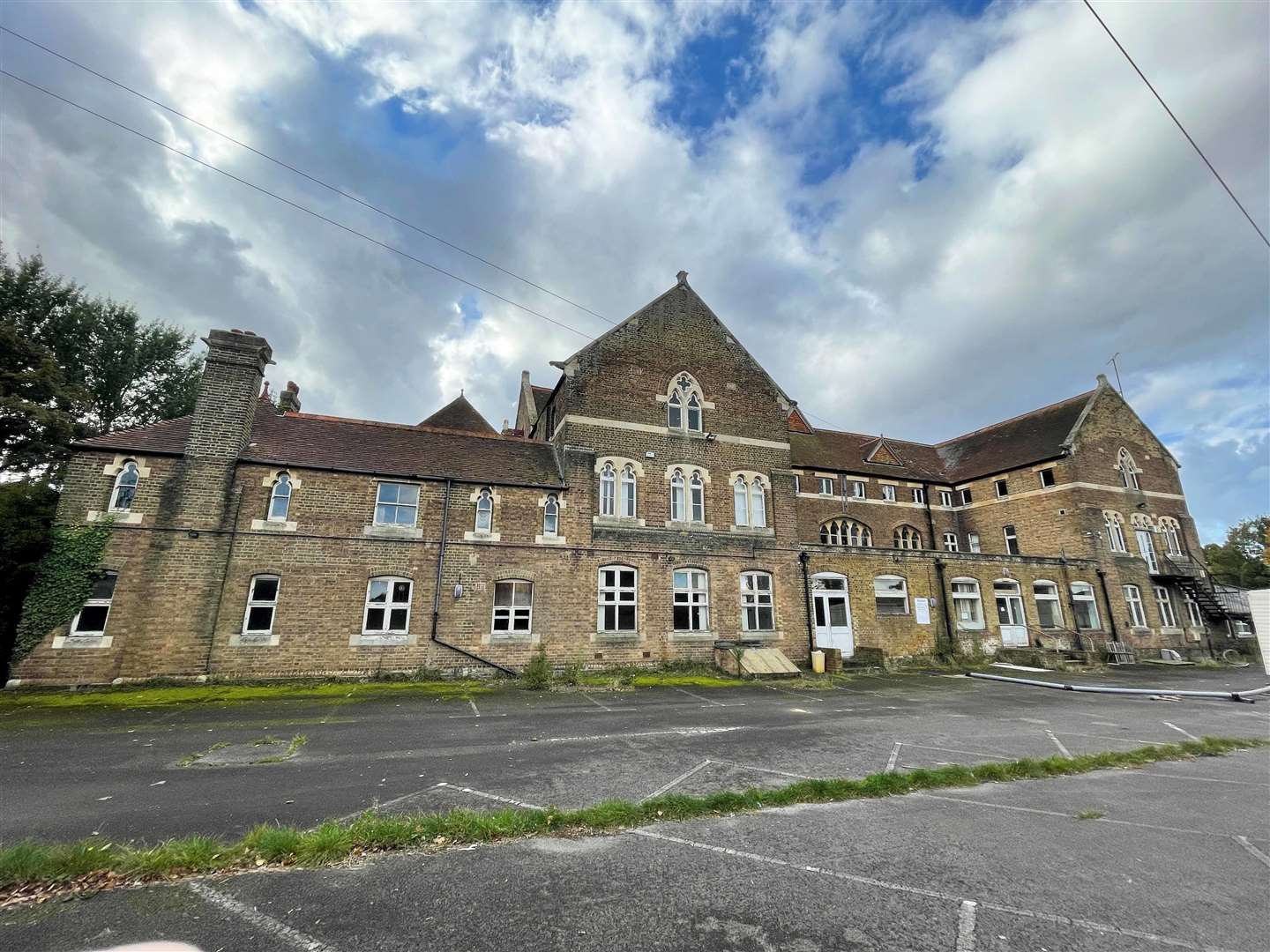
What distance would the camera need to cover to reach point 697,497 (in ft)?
68.6

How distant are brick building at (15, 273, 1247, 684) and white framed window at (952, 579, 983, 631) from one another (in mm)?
153

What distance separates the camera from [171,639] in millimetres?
13781

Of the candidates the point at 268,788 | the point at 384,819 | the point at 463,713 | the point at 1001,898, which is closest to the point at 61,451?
the point at 463,713

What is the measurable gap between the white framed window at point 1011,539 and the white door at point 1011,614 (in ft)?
18.9

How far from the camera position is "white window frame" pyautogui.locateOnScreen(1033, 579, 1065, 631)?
26.0m

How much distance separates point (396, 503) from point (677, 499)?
396 inches

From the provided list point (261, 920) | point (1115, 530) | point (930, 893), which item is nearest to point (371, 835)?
point (261, 920)

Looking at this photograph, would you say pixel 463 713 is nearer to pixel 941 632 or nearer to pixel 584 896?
pixel 584 896

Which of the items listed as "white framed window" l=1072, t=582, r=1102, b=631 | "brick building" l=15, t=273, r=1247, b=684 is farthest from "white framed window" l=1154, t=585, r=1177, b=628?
"white framed window" l=1072, t=582, r=1102, b=631

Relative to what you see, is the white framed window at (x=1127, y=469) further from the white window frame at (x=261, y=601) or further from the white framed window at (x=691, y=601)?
the white window frame at (x=261, y=601)

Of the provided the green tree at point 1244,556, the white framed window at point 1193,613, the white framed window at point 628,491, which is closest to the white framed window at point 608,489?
the white framed window at point 628,491

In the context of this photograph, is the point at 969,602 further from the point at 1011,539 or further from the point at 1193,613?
the point at 1193,613

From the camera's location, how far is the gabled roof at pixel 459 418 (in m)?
27.3

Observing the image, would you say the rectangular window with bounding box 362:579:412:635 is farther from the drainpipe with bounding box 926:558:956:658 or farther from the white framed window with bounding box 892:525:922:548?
the white framed window with bounding box 892:525:922:548
